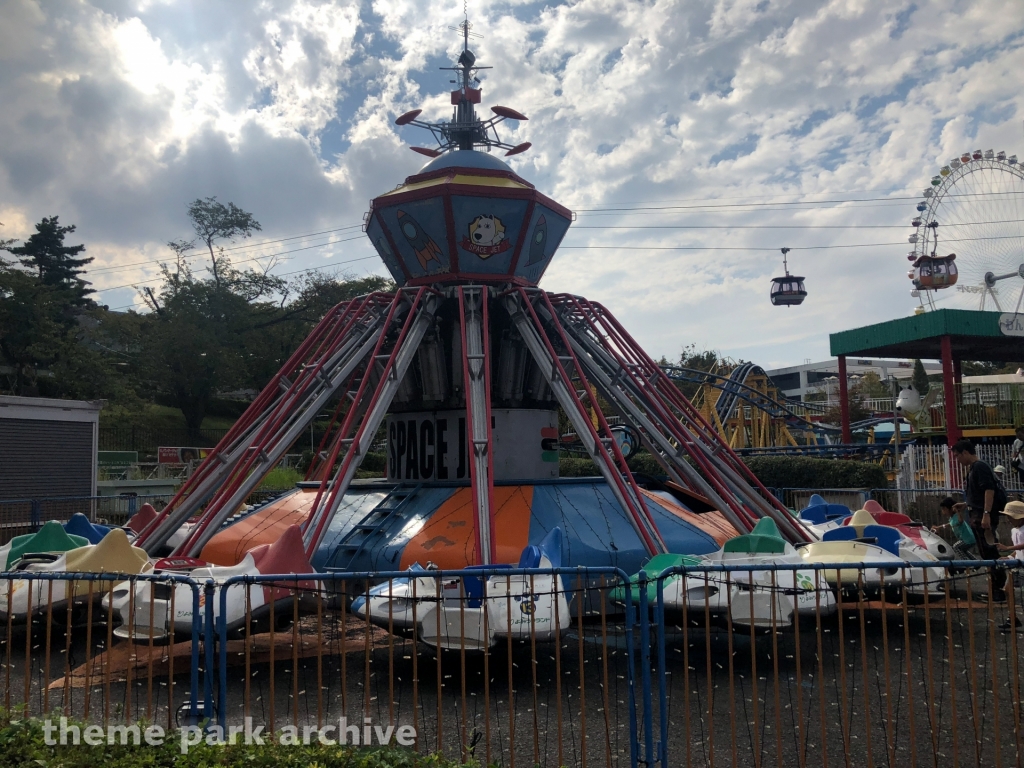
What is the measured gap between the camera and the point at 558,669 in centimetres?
493

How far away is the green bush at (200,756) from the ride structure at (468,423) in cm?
532

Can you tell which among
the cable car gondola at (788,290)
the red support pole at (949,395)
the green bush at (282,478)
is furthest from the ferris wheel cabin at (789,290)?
the green bush at (282,478)

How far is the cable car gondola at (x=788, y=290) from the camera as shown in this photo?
35.7 meters

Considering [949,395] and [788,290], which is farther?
[788,290]

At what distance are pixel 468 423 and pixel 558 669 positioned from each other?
6.37 metres

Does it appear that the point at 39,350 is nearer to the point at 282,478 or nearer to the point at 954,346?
the point at 282,478

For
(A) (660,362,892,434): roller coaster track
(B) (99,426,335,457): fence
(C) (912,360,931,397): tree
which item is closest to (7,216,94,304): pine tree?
(B) (99,426,335,457): fence

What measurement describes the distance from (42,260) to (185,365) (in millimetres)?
16480

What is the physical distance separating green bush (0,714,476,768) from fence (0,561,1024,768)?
375mm

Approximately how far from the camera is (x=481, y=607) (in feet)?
22.7

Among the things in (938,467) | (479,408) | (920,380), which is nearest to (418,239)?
(479,408)

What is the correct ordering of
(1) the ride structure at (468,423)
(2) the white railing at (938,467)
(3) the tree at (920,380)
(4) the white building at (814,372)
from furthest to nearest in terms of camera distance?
(4) the white building at (814,372), (3) the tree at (920,380), (2) the white railing at (938,467), (1) the ride structure at (468,423)

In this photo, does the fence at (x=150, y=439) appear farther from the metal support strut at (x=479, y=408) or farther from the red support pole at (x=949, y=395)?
the metal support strut at (x=479, y=408)

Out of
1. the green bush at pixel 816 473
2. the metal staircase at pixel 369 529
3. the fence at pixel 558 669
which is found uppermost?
the green bush at pixel 816 473
